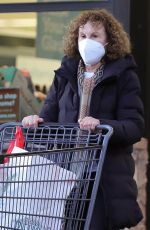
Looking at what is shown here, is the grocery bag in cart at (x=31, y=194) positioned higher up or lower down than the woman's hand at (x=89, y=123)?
lower down

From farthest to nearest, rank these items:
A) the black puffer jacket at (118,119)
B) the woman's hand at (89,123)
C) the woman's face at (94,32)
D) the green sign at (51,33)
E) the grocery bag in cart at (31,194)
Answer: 1. the green sign at (51,33)
2. the woman's face at (94,32)
3. the black puffer jacket at (118,119)
4. the woman's hand at (89,123)
5. the grocery bag in cart at (31,194)

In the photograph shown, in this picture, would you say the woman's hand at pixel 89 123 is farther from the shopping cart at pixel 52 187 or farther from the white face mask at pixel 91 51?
the white face mask at pixel 91 51

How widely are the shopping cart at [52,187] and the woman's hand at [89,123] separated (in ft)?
0.10

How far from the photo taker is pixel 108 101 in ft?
11.9

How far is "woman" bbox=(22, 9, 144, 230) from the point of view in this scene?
355 cm

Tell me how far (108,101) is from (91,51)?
0.28 meters

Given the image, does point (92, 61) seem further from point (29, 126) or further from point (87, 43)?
point (29, 126)

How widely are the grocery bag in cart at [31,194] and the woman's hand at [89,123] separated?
272 millimetres

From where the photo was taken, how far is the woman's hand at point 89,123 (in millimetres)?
3346

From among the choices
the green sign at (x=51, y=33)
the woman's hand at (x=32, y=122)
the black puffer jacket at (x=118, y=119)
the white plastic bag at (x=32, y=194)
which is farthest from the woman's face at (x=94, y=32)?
the green sign at (x=51, y=33)

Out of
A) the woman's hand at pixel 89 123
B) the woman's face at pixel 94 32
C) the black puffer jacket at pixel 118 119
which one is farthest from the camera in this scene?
the woman's face at pixel 94 32

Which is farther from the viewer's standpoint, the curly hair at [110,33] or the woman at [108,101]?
the curly hair at [110,33]

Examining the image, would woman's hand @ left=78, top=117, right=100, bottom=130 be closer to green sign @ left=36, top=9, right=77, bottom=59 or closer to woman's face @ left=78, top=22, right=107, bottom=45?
woman's face @ left=78, top=22, right=107, bottom=45

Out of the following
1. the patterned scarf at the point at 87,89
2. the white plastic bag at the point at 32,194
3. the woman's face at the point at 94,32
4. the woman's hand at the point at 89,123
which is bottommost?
the white plastic bag at the point at 32,194
